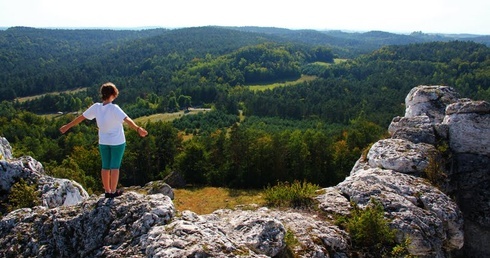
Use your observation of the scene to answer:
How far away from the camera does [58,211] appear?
952cm

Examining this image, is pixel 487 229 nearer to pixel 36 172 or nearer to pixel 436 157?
pixel 436 157

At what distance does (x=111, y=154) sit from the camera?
954 cm

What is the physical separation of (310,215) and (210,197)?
33593 millimetres

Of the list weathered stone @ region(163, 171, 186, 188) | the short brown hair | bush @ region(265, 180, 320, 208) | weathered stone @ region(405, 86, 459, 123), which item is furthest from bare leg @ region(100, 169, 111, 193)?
weathered stone @ region(163, 171, 186, 188)

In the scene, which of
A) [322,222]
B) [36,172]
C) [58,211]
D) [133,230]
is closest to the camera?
[133,230]

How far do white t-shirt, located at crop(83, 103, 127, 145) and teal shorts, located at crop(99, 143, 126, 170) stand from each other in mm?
163

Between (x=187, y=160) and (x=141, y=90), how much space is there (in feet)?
423

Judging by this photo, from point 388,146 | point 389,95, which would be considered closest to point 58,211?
point 388,146

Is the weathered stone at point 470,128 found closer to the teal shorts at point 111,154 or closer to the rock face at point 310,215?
the rock face at point 310,215

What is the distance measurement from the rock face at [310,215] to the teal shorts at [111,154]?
2.88ft

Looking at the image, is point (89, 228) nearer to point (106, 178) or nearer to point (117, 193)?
point (117, 193)

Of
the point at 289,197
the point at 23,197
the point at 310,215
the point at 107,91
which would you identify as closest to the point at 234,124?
the point at 289,197

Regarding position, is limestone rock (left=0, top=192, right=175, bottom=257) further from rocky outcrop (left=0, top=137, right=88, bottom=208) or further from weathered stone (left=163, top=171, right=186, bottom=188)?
weathered stone (left=163, top=171, right=186, bottom=188)

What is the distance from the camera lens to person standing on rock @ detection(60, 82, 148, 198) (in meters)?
9.17
